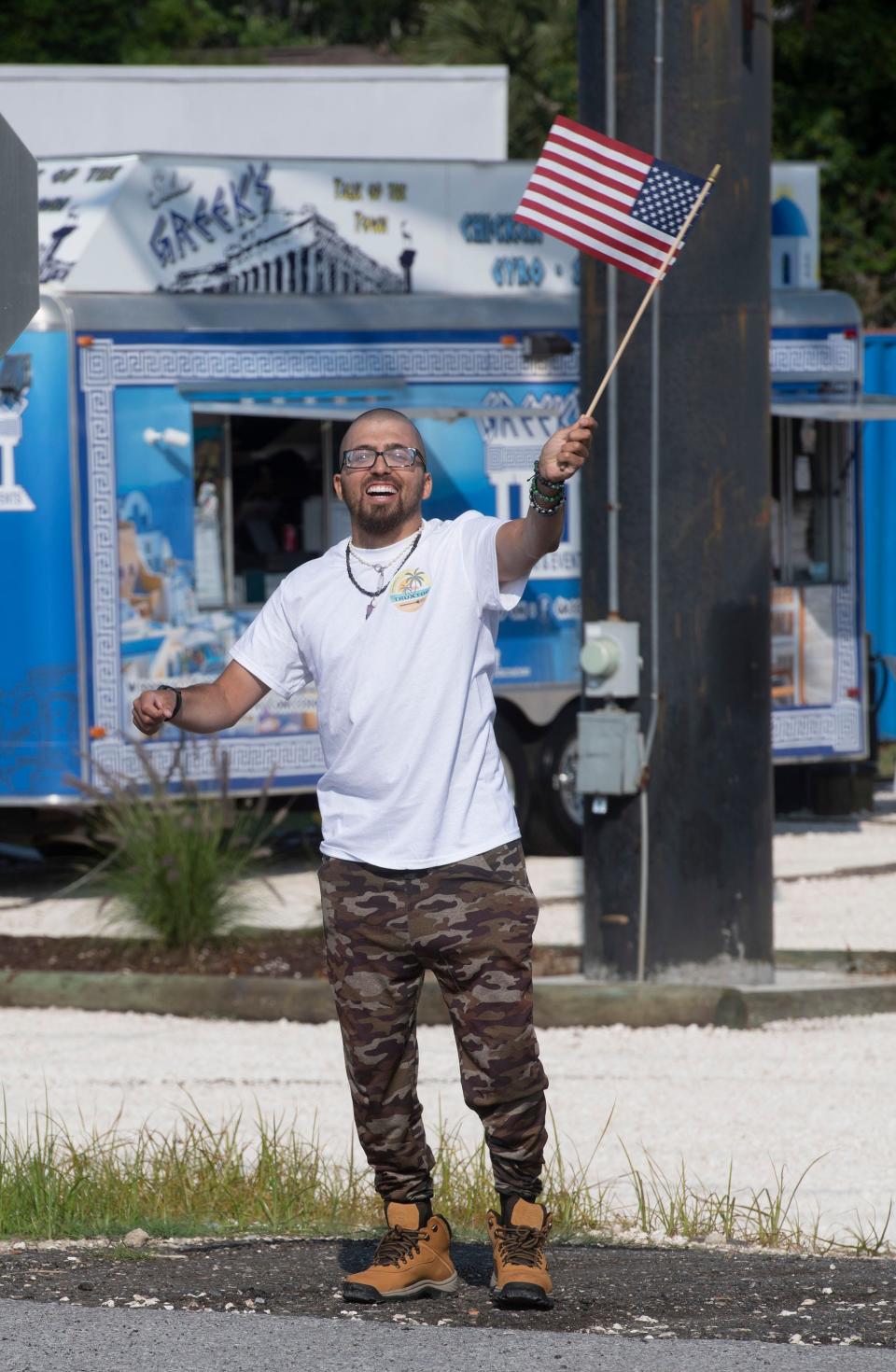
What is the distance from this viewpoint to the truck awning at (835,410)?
1373cm

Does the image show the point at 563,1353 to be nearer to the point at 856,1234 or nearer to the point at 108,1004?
the point at 856,1234

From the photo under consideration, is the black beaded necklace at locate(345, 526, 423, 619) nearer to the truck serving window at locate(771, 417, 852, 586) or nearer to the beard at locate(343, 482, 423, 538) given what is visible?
the beard at locate(343, 482, 423, 538)

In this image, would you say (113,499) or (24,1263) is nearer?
(24,1263)

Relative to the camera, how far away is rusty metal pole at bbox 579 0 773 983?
9.37 m

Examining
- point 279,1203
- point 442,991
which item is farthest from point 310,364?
point 442,991

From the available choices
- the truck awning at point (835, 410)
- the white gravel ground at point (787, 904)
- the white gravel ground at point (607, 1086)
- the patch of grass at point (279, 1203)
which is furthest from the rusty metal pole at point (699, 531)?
the truck awning at point (835, 410)

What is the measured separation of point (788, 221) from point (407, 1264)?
1141 cm

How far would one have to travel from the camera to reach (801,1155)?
705 cm

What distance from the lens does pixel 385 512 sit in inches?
194

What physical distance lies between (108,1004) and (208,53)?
31679 mm

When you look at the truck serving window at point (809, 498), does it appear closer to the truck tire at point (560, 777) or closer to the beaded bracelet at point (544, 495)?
the truck tire at point (560, 777)

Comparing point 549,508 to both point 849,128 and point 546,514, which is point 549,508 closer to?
point 546,514

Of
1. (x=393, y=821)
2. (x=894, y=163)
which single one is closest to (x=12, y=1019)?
(x=393, y=821)

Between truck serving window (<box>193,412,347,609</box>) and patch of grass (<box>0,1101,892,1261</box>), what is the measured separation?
645 centimetres
